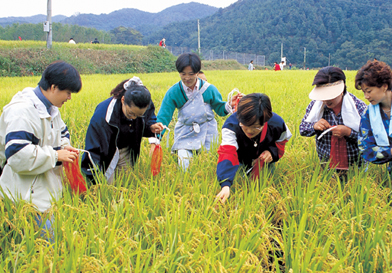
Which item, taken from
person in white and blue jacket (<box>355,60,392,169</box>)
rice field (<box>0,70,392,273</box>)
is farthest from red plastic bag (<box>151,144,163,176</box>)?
person in white and blue jacket (<box>355,60,392,169</box>)

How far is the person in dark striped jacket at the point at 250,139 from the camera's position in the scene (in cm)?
197

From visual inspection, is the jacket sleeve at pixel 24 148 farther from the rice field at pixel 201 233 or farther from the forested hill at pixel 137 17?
the forested hill at pixel 137 17

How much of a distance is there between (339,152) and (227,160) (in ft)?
3.22

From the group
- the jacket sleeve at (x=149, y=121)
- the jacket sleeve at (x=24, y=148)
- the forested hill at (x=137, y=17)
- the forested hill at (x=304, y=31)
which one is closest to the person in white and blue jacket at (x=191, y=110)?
the jacket sleeve at (x=149, y=121)

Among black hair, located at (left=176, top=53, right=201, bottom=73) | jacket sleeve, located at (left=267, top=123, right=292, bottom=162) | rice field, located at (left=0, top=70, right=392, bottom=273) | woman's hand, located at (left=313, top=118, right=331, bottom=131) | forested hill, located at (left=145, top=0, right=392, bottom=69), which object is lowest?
rice field, located at (left=0, top=70, right=392, bottom=273)

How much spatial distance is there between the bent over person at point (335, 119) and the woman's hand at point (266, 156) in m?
0.38

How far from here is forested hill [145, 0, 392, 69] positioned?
62.6m

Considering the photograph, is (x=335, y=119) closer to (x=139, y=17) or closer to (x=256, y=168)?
(x=256, y=168)

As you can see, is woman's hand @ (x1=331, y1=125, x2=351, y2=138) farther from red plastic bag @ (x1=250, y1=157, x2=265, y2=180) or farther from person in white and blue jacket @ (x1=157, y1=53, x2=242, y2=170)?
person in white and blue jacket @ (x1=157, y1=53, x2=242, y2=170)

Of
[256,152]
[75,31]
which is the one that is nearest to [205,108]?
[256,152]

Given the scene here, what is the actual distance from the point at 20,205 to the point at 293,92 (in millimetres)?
6238

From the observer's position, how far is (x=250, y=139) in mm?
2309

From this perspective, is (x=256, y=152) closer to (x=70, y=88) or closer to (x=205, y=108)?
(x=205, y=108)

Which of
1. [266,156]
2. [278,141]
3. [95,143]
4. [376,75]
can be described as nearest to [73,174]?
[95,143]
